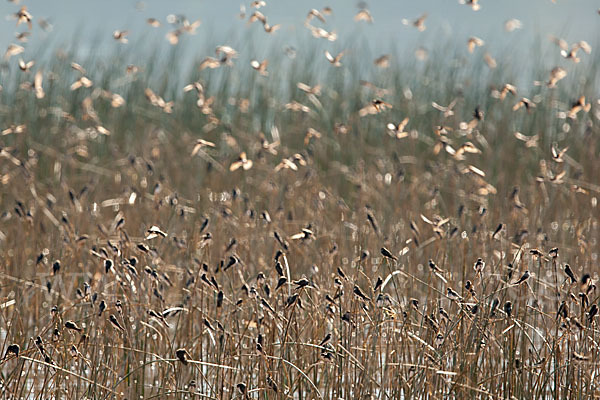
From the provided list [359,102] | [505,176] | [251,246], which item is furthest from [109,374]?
[359,102]

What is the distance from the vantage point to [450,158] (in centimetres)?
672

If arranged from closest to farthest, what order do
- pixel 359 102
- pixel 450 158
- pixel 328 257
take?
pixel 328 257 < pixel 450 158 < pixel 359 102

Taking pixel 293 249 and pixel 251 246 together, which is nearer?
pixel 251 246

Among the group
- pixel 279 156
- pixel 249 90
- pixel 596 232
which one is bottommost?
pixel 596 232

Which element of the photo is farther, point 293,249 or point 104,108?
point 104,108

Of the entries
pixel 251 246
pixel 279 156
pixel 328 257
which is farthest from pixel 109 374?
pixel 279 156

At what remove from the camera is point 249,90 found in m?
7.12

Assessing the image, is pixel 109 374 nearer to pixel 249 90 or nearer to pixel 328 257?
pixel 328 257

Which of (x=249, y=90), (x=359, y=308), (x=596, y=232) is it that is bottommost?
(x=359, y=308)

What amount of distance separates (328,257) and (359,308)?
330mm

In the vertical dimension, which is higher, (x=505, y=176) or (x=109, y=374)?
(x=505, y=176)

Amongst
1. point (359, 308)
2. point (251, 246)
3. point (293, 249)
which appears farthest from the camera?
point (293, 249)

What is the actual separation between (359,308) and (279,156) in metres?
3.76

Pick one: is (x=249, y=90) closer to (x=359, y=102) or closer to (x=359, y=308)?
(x=359, y=102)
